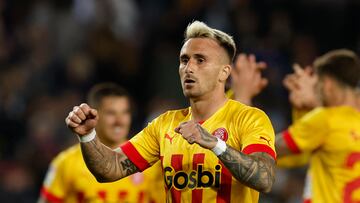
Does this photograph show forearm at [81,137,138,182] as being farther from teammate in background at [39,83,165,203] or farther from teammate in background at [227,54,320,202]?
teammate in background at [39,83,165,203]

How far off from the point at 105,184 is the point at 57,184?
56 cm

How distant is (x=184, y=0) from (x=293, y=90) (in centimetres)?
551

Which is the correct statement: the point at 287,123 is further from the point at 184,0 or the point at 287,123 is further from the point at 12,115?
the point at 12,115

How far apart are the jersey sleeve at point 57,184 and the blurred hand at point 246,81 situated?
195cm

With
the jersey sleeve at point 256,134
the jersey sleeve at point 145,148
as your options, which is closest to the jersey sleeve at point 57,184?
the jersey sleeve at point 145,148

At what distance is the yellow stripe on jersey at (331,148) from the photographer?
7133 mm

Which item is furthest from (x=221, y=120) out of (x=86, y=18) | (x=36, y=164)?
(x=86, y=18)

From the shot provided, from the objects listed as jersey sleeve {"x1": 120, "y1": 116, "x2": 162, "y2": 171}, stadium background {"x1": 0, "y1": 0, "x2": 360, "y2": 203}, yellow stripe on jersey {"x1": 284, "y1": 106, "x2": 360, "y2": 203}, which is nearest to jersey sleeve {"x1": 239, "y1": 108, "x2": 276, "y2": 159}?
jersey sleeve {"x1": 120, "y1": 116, "x2": 162, "y2": 171}

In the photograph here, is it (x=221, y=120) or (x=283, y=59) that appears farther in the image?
(x=283, y=59)

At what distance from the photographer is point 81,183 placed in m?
7.84

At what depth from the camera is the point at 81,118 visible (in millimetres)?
5398

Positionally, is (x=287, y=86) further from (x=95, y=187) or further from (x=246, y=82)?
(x=95, y=187)

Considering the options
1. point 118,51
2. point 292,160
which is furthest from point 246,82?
point 118,51

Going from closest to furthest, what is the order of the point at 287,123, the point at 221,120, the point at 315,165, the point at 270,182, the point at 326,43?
the point at 270,182, the point at 221,120, the point at 315,165, the point at 287,123, the point at 326,43
